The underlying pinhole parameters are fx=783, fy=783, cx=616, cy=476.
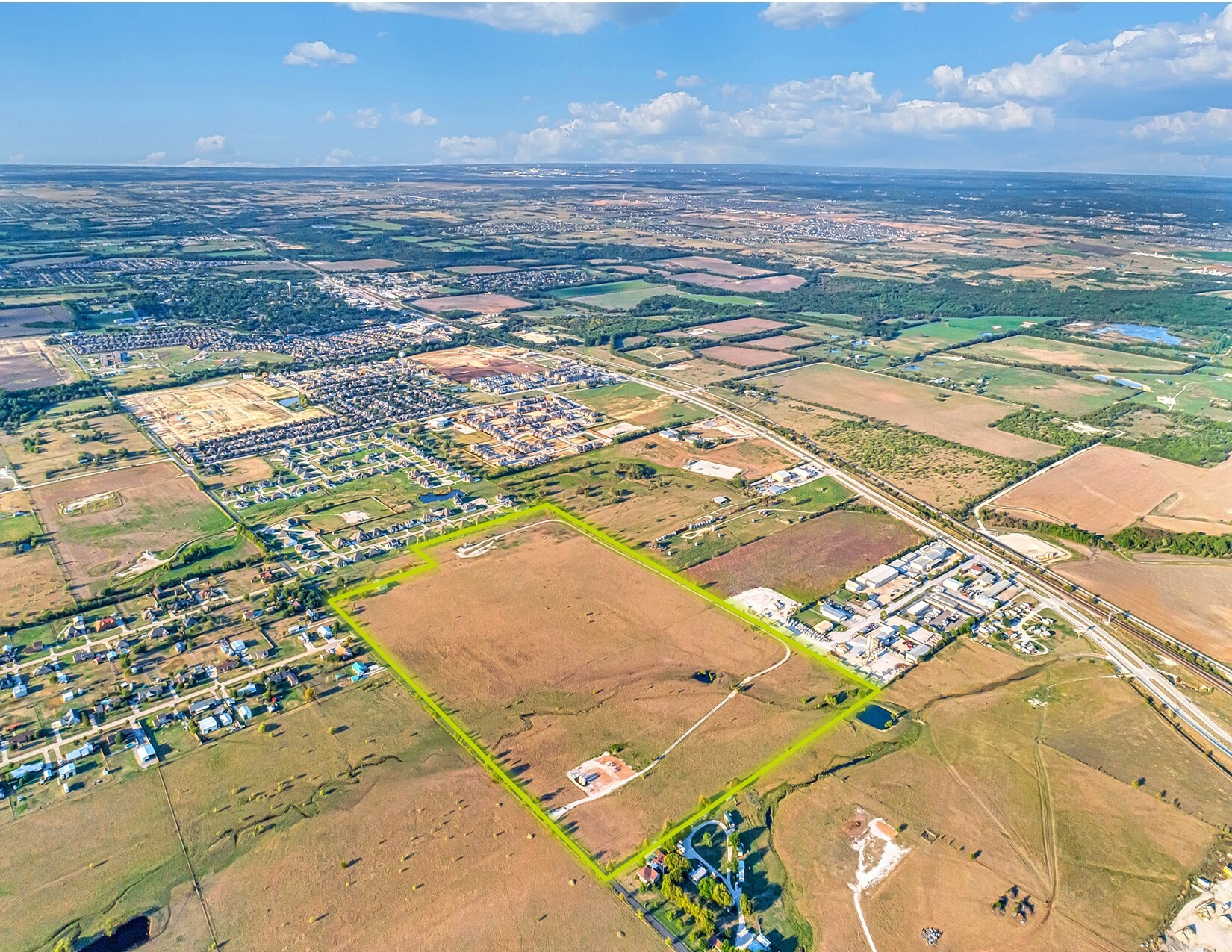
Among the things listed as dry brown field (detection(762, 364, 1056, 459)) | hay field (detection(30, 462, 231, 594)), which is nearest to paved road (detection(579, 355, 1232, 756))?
Result: dry brown field (detection(762, 364, 1056, 459))

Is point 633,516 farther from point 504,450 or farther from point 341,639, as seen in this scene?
point 341,639

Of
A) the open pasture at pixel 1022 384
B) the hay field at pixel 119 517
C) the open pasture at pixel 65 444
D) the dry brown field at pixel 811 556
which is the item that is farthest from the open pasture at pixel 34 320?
the open pasture at pixel 1022 384

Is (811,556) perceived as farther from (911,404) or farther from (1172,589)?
(911,404)

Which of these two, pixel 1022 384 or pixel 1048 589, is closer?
pixel 1048 589

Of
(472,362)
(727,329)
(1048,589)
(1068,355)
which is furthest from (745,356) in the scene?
(1048,589)

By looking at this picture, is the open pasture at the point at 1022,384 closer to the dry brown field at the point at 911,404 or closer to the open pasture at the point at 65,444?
the dry brown field at the point at 911,404

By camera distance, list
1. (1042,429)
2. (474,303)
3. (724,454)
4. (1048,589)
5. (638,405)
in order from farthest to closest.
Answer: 1. (474,303)
2. (638,405)
3. (1042,429)
4. (724,454)
5. (1048,589)

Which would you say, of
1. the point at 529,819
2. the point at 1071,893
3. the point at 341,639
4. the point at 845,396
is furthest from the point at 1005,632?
the point at 845,396

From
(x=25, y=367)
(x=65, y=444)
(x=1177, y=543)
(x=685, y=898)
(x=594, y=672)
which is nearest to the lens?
(x=685, y=898)
